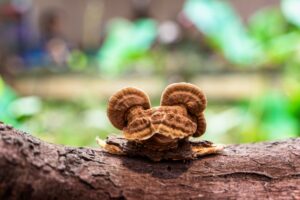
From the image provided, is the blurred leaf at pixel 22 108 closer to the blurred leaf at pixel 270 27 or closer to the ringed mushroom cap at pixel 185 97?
the ringed mushroom cap at pixel 185 97

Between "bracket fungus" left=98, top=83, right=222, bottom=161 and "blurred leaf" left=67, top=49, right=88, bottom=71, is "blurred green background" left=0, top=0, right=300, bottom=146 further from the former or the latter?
"bracket fungus" left=98, top=83, right=222, bottom=161

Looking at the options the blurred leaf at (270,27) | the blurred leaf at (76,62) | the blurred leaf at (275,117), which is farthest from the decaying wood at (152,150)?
the blurred leaf at (76,62)

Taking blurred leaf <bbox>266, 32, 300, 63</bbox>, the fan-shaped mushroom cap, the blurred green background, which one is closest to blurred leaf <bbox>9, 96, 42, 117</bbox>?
the blurred green background

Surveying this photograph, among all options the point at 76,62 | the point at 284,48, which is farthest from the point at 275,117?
the point at 76,62

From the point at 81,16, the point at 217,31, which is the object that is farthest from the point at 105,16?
the point at 217,31

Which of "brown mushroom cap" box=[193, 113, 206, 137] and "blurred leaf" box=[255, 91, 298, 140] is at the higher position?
"blurred leaf" box=[255, 91, 298, 140]

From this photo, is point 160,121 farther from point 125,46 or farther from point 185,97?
point 125,46

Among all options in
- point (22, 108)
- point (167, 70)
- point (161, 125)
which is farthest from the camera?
point (167, 70)
